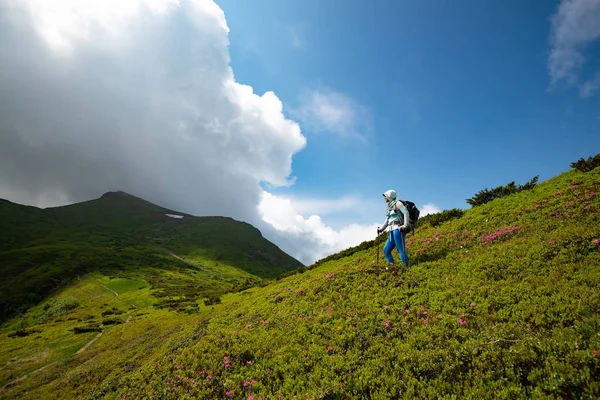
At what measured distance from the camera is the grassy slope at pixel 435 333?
22.7 ft

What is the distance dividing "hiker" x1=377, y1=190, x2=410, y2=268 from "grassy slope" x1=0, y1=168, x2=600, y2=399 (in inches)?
61.8

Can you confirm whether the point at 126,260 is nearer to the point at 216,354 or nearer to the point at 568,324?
the point at 216,354

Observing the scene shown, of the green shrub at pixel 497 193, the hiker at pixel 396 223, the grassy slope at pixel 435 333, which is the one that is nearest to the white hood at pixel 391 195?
the hiker at pixel 396 223

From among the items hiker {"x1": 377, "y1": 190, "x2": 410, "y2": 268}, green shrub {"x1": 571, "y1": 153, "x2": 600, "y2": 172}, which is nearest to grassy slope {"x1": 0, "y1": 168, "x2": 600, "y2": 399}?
hiker {"x1": 377, "y1": 190, "x2": 410, "y2": 268}

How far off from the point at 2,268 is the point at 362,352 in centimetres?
14372

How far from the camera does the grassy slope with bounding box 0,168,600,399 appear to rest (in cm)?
692

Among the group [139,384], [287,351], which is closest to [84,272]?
[139,384]

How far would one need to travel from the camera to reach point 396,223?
17344 mm

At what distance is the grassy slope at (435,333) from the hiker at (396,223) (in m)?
1.57

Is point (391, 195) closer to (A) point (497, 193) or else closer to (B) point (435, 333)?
(B) point (435, 333)

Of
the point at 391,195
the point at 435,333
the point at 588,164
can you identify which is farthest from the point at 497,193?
the point at 435,333

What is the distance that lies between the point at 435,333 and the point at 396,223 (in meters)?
8.69

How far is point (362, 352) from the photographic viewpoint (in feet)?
32.2

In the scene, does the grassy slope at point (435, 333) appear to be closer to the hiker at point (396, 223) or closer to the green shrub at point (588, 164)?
the hiker at point (396, 223)
